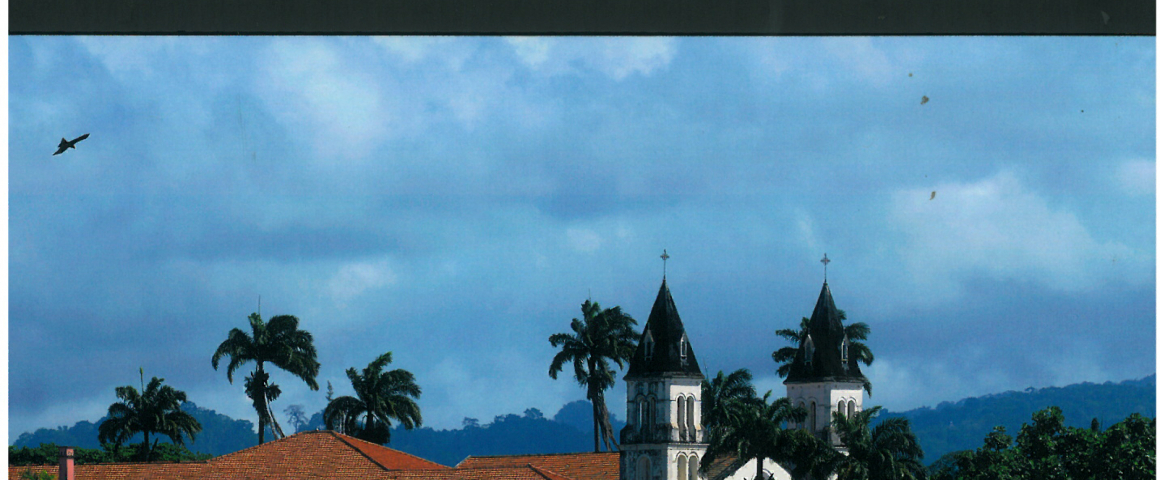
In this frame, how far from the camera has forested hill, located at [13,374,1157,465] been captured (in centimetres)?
2022

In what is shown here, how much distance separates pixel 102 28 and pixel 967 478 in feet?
44.6

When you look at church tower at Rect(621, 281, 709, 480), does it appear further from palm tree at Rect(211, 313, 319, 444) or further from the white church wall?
palm tree at Rect(211, 313, 319, 444)

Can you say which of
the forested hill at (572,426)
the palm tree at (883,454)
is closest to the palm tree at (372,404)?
the forested hill at (572,426)

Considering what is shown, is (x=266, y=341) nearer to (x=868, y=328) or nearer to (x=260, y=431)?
(x=260, y=431)

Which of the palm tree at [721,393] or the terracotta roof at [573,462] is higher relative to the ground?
the palm tree at [721,393]

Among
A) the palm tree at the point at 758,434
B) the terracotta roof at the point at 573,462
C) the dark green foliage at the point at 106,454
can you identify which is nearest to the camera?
the palm tree at the point at 758,434

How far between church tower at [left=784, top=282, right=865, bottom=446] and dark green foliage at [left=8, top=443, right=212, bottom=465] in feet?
31.6

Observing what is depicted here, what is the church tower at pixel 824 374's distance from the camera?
2131 centimetres

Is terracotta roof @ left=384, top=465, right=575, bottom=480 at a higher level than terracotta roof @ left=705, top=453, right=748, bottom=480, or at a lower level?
higher

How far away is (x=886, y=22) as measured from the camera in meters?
2.07

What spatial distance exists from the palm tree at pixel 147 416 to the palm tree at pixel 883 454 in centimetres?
940

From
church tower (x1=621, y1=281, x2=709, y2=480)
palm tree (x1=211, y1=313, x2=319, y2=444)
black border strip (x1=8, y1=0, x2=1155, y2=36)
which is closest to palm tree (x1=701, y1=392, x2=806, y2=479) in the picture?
church tower (x1=621, y1=281, x2=709, y2=480)

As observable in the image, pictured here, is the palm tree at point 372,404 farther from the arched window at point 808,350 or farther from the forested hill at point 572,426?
the arched window at point 808,350

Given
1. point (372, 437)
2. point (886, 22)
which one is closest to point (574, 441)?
point (372, 437)
